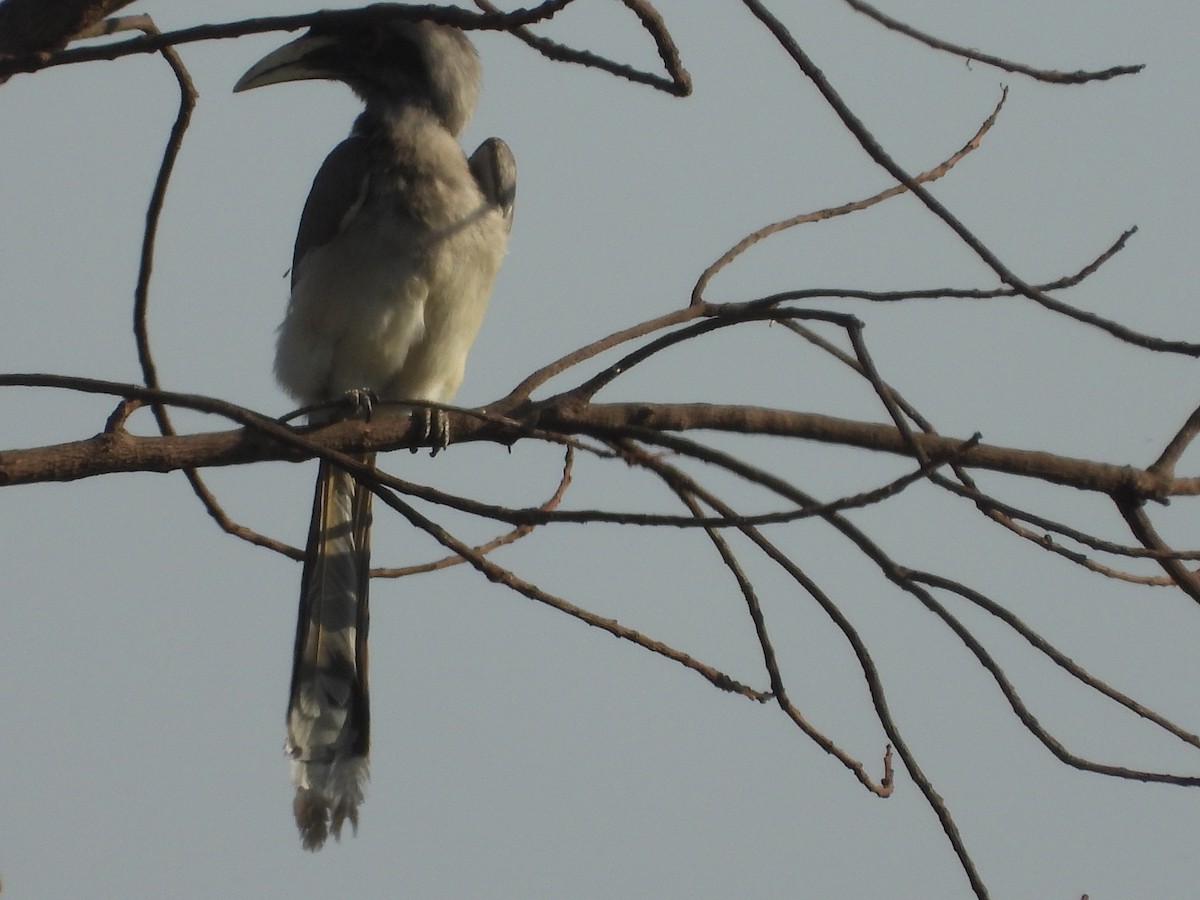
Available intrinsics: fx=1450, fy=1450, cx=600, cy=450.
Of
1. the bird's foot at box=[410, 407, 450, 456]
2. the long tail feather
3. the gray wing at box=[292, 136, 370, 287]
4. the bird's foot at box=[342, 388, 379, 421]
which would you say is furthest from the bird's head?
the bird's foot at box=[410, 407, 450, 456]

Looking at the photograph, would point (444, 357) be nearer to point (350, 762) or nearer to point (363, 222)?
point (363, 222)

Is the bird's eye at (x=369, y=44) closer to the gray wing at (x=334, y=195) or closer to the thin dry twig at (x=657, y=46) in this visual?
the gray wing at (x=334, y=195)

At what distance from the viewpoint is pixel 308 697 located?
3711mm

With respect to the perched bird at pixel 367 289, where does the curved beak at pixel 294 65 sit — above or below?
above

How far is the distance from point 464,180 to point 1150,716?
253 cm

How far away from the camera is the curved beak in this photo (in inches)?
168

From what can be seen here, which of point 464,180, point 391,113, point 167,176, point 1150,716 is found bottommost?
point 1150,716

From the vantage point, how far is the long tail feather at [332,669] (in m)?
3.41

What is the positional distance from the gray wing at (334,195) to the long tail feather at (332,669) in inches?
25.6

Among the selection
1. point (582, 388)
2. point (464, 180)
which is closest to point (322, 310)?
point (464, 180)

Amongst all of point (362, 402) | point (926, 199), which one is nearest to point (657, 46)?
point (926, 199)

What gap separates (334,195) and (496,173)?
510 millimetres

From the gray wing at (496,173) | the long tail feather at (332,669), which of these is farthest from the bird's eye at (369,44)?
the long tail feather at (332,669)

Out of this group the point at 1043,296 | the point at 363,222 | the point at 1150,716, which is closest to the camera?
the point at 1043,296
